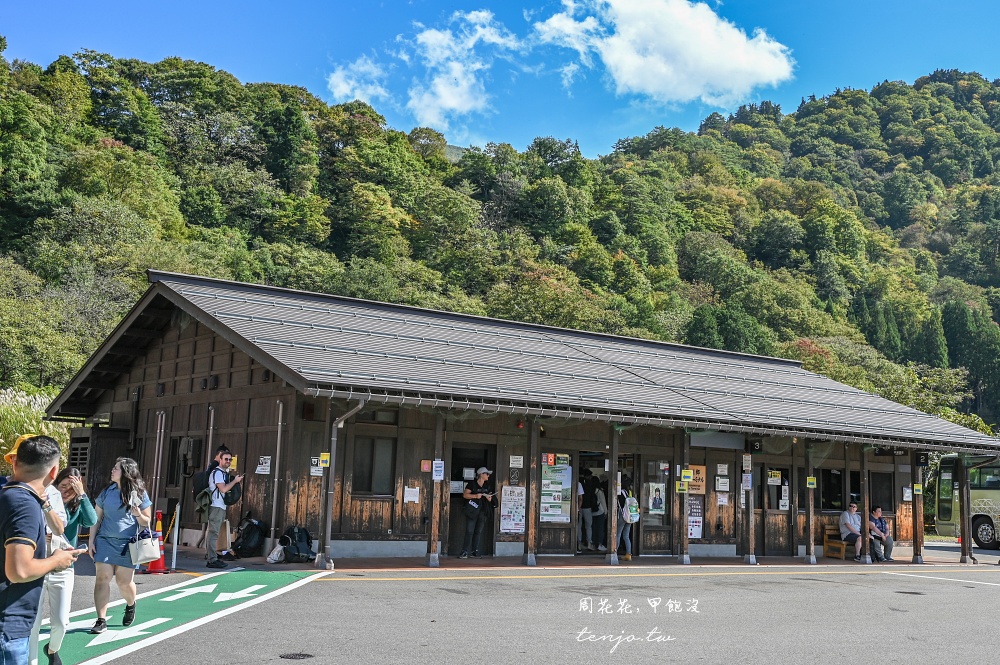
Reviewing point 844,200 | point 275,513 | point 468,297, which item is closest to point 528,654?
point 275,513

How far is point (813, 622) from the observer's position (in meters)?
10.8

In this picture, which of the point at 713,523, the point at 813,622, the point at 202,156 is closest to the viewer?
the point at 813,622

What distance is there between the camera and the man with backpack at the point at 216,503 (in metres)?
13.9

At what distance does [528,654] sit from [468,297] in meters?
49.8

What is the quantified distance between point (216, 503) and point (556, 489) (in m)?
6.81

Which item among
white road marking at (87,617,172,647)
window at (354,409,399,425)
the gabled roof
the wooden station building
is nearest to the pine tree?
the gabled roof

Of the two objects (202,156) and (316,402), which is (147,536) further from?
(202,156)

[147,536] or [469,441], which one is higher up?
[469,441]

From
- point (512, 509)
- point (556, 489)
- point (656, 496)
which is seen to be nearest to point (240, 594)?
point (512, 509)

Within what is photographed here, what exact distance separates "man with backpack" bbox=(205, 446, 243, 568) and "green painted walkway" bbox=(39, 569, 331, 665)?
543 millimetres

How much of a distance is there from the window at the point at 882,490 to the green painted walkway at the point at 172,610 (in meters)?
14.8

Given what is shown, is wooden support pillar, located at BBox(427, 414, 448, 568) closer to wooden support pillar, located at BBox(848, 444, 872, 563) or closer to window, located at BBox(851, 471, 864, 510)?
wooden support pillar, located at BBox(848, 444, 872, 563)

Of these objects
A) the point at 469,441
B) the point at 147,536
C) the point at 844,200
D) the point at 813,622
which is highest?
the point at 844,200

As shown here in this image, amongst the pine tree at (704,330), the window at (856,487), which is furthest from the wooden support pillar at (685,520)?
the pine tree at (704,330)
